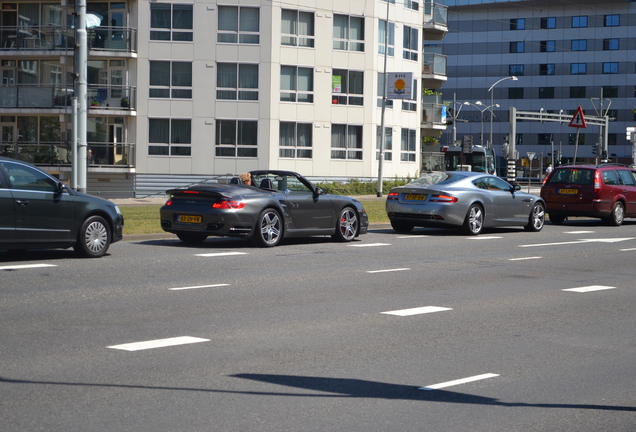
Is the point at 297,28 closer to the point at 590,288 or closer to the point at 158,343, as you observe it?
the point at 590,288

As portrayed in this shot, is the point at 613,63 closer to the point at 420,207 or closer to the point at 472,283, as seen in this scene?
the point at 420,207

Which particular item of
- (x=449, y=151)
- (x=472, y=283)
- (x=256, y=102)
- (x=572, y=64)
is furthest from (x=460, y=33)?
(x=472, y=283)

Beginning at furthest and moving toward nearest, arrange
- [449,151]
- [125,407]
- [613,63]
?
[613,63], [449,151], [125,407]

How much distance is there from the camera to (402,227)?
71.2ft

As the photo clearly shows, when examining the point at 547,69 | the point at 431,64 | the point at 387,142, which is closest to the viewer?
the point at 387,142

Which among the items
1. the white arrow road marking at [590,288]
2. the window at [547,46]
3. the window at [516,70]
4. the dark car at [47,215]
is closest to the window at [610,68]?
the window at [547,46]

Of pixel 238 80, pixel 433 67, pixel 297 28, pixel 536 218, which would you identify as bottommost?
pixel 536 218

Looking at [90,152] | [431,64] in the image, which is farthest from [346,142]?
[90,152]

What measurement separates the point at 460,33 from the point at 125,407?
96.6 metres

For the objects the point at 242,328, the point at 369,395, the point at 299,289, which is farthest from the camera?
the point at 299,289

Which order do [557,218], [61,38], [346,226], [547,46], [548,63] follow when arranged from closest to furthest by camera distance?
[346,226] < [557,218] < [61,38] < [547,46] < [548,63]

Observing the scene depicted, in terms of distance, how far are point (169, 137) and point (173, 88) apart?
2326mm

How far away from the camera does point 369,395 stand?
19.9ft

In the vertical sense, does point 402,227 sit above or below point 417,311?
above
